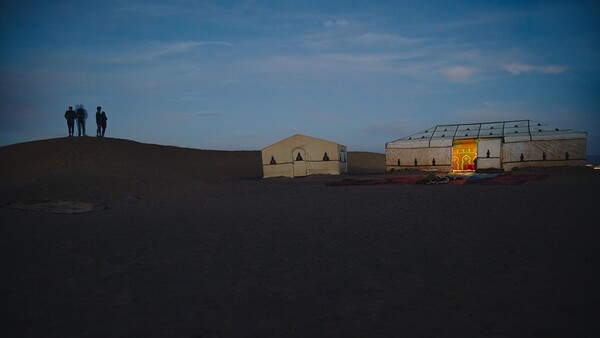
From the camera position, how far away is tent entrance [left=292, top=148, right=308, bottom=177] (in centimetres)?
2241

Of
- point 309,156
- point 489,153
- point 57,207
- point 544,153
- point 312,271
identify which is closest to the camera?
point 312,271

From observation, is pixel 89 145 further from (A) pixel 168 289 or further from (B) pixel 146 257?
(A) pixel 168 289

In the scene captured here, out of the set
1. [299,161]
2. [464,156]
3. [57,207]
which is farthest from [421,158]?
[57,207]

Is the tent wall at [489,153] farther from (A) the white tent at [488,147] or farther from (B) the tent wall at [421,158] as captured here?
(B) the tent wall at [421,158]

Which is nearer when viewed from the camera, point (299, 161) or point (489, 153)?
point (489, 153)

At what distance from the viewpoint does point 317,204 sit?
1009cm

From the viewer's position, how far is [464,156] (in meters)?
23.9

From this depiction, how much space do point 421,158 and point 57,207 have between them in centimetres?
1962

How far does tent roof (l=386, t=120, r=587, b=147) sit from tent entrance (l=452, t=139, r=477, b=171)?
0.98 m

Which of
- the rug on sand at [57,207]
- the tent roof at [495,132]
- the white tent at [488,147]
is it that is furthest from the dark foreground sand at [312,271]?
the tent roof at [495,132]

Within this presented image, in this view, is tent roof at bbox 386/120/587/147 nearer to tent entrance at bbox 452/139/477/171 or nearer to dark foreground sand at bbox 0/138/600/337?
tent entrance at bbox 452/139/477/171

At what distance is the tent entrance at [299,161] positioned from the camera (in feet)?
73.5

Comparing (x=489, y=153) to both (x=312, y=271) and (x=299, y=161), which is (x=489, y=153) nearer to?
(x=299, y=161)

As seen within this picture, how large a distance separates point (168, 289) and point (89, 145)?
22497 millimetres
